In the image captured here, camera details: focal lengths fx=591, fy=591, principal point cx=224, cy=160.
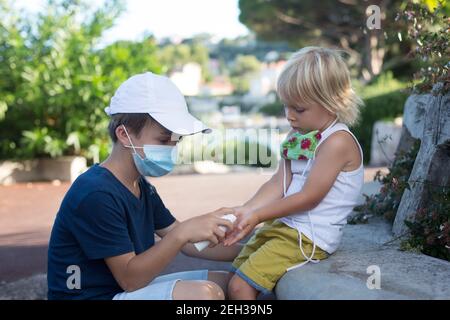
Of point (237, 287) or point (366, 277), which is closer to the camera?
point (366, 277)

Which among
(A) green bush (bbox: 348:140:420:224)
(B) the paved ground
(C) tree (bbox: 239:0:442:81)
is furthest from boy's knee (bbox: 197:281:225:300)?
(C) tree (bbox: 239:0:442:81)

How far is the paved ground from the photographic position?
4.61m

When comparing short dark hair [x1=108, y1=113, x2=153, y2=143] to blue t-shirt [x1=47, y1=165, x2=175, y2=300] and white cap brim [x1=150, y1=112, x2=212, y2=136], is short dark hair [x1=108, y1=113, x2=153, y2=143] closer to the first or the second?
white cap brim [x1=150, y1=112, x2=212, y2=136]

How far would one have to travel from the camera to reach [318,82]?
257 cm

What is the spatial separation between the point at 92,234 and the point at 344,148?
3.71ft

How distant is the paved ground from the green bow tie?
61.4 inches

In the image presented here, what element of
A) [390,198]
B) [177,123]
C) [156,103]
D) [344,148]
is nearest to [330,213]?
[344,148]

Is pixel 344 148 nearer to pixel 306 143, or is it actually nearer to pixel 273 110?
pixel 306 143

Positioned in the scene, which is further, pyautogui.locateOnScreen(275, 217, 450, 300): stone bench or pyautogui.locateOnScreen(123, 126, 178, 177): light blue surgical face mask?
pyautogui.locateOnScreen(123, 126, 178, 177): light blue surgical face mask

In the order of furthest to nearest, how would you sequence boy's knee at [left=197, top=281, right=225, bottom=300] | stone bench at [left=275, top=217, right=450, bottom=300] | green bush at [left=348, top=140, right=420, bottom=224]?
green bush at [left=348, top=140, right=420, bottom=224] → boy's knee at [left=197, top=281, right=225, bottom=300] → stone bench at [left=275, top=217, right=450, bottom=300]
